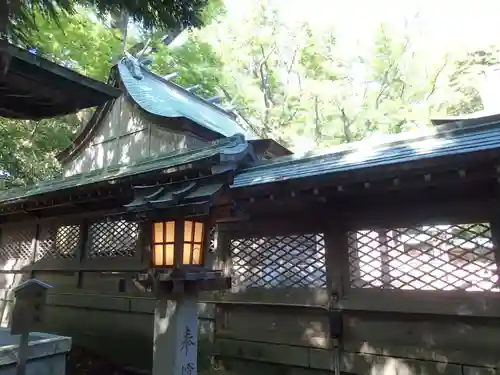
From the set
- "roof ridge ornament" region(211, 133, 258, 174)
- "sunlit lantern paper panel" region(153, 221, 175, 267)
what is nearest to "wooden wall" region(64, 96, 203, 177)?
"roof ridge ornament" region(211, 133, 258, 174)

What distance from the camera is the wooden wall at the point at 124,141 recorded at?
31.6ft

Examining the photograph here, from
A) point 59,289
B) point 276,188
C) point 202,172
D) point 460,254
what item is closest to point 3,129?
point 59,289

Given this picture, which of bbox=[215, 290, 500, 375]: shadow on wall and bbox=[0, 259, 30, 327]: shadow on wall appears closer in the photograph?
bbox=[215, 290, 500, 375]: shadow on wall

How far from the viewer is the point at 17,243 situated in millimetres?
9898

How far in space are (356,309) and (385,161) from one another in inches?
84.6

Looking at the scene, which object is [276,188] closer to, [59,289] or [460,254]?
[460,254]

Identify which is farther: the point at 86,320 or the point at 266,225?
the point at 86,320

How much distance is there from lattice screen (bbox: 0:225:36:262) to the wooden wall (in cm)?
238

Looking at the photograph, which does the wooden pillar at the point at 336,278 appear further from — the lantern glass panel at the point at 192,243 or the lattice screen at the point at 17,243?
the lattice screen at the point at 17,243

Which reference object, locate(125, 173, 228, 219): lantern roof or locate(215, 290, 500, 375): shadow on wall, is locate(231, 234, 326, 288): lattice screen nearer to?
locate(215, 290, 500, 375): shadow on wall

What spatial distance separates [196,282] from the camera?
4176 millimetres

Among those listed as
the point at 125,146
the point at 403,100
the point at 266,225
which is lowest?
the point at 266,225

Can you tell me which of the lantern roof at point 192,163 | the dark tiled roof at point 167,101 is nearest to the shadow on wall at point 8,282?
the lantern roof at point 192,163

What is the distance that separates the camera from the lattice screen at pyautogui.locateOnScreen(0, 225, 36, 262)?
962 cm
